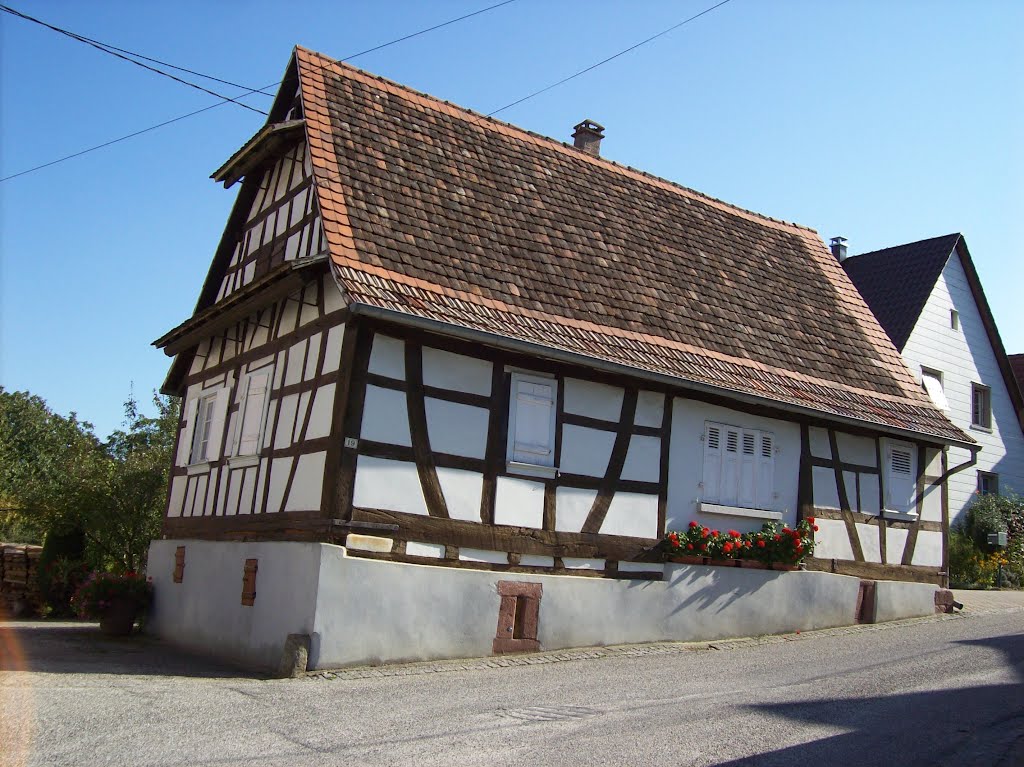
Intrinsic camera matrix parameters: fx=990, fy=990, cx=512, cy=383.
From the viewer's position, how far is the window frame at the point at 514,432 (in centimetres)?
1222

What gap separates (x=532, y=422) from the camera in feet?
41.0

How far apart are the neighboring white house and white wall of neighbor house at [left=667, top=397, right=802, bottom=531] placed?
10.2 metres

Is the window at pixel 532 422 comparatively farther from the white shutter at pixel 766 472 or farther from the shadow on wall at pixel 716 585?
the white shutter at pixel 766 472

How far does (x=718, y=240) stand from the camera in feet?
58.2

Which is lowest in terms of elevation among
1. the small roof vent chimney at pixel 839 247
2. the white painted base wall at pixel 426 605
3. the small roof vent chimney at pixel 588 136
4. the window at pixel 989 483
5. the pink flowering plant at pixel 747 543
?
the white painted base wall at pixel 426 605

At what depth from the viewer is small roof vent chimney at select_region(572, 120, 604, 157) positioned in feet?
60.6

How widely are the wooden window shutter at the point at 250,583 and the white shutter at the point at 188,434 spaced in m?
4.18

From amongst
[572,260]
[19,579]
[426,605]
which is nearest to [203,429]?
[426,605]

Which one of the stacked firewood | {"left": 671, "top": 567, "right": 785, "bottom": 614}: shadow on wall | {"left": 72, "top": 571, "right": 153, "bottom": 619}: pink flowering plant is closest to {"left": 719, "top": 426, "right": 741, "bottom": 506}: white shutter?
{"left": 671, "top": 567, "right": 785, "bottom": 614}: shadow on wall

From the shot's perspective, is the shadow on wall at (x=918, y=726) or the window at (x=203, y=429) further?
the window at (x=203, y=429)

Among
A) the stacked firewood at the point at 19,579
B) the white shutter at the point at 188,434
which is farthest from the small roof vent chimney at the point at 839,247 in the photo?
the stacked firewood at the point at 19,579

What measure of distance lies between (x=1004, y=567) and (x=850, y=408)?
29.8 feet

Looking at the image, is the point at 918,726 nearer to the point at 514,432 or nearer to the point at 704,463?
the point at 514,432

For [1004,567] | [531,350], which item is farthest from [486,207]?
[1004,567]
